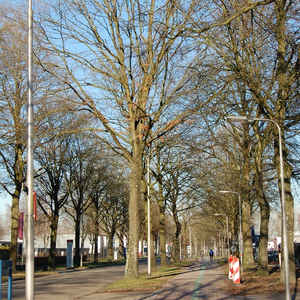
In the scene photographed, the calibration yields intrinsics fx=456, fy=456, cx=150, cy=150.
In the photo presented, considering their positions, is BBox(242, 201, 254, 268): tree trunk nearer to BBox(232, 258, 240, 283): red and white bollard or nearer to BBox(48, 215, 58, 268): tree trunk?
BBox(232, 258, 240, 283): red and white bollard

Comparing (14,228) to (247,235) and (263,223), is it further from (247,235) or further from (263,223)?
(263,223)

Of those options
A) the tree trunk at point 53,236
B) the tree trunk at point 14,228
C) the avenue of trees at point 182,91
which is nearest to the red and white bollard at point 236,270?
the avenue of trees at point 182,91

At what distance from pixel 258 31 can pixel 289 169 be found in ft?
18.6

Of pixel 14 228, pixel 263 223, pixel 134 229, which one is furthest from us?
pixel 14 228

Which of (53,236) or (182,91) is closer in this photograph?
(182,91)

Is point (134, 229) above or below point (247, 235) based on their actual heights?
above

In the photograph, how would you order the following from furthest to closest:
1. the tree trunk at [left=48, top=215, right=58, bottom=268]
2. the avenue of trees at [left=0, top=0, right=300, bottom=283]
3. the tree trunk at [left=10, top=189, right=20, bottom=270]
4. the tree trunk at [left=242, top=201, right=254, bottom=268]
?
the tree trunk at [left=48, top=215, right=58, bottom=268] → the tree trunk at [left=10, top=189, right=20, bottom=270] → the tree trunk at [left=242, top=201, right=254, bottom=268] → the avenue of trees at [left=0, top=0, right=300, bottom=283]

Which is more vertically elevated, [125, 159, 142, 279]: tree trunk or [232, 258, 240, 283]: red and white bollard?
[125, 159, 142, 279]: tree trunk

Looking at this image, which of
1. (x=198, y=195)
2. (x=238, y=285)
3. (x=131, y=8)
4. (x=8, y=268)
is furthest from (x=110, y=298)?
(x=198, y=195)

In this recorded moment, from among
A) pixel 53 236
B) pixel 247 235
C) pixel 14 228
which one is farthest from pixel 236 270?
pixel 53 236

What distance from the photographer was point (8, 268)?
12.0 m

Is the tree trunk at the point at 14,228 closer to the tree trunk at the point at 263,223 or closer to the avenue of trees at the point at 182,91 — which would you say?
the avenue of trees at the point at 182,91

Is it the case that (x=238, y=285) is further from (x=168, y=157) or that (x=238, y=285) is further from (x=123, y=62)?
(x=168, y=157)

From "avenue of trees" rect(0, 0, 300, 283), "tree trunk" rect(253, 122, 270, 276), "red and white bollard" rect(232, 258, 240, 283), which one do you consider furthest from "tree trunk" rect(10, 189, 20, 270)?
"red and white bollard" rect(232, 258, 240, 283)
